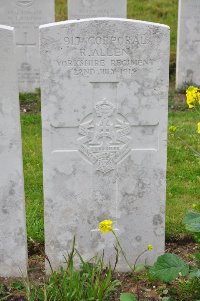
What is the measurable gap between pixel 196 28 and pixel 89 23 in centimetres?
643

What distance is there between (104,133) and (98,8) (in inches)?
226

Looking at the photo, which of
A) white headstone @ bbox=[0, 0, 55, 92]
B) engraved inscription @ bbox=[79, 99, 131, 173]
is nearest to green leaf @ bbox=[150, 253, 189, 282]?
engraved inscription @ bbox=[79, 99, 131, 173]

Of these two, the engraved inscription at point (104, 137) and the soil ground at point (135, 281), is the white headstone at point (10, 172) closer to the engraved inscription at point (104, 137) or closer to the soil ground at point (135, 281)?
the soil ground at point (135, 281)

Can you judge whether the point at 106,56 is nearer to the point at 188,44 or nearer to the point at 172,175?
the point at 172,175

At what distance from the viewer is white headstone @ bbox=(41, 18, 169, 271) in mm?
3748

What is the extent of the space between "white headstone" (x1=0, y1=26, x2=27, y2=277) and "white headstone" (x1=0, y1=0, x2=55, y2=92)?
5.79m

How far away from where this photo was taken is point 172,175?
5965mm

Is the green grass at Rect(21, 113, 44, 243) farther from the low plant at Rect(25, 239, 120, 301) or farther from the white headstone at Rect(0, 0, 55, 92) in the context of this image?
the white headstone at Rect(0, 0, 55, 92)

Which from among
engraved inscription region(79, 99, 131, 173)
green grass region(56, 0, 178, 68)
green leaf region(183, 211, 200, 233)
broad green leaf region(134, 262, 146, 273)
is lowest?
broad green leaf region(134, 262, 146, 273)

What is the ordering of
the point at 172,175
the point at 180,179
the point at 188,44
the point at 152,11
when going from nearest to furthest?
1. the point at 180,179
2. the point at 172,175
3. the point at 188,44
4. the point at 152,11

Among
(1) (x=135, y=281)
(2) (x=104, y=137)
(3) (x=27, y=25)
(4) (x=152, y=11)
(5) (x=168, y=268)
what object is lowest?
(1) (x=135, y=281)

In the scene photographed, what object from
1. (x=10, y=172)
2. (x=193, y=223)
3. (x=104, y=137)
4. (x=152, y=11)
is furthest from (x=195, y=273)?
(x=152, y=11)

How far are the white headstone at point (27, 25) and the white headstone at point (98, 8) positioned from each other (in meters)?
0.36

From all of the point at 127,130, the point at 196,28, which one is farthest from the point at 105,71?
the point at 196,28
